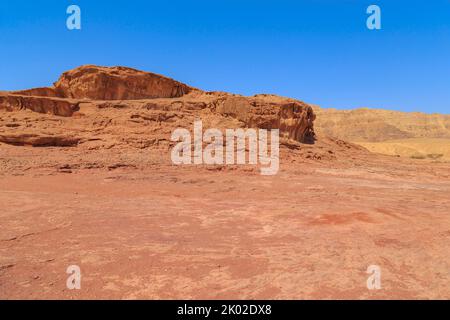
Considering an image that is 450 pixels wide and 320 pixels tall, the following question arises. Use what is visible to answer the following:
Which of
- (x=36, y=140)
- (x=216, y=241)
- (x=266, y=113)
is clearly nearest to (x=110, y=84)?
(x=36, y=140)

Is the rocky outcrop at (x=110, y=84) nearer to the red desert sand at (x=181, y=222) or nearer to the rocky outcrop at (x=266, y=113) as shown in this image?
the red desert sand at (x=181, y=222)

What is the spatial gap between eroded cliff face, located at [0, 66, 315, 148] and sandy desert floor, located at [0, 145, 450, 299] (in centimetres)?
564

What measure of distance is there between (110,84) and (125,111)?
3.73 meters

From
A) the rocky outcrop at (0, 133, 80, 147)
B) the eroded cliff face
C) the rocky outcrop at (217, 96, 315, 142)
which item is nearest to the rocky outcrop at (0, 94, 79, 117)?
the eroded cliff face

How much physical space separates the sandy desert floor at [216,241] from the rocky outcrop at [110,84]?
10670mm

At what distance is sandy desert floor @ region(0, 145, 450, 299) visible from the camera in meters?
3.53

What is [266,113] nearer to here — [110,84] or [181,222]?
[110,84]

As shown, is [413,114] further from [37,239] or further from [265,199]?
[37,239]

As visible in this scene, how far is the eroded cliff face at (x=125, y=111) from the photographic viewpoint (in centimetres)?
1581

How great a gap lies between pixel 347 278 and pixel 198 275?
163cm

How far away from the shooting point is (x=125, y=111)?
17688mm

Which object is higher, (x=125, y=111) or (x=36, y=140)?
(x=125, y=111)

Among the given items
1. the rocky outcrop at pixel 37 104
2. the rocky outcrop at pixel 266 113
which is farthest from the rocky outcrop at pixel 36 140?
the rocky outcrop at pixel 266 113
